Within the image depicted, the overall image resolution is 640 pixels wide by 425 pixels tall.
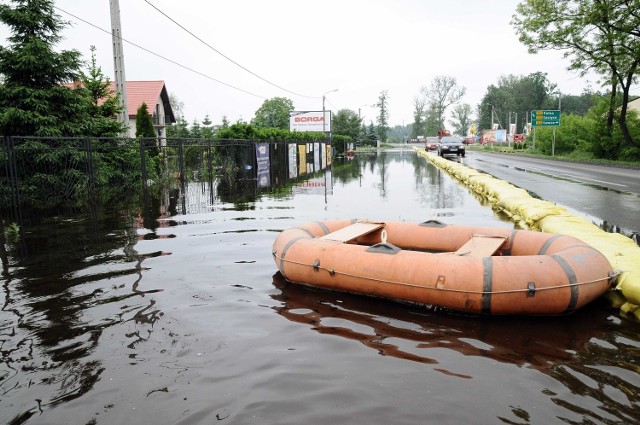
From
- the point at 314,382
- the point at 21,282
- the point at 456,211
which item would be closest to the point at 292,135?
the point at 456,211

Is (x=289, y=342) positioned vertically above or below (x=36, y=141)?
below

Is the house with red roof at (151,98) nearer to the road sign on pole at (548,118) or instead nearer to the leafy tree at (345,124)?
the leafy tree at (345,124)

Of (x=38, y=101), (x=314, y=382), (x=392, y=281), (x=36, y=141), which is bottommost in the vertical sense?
(x=314, y=382)

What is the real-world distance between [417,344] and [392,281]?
0.81m

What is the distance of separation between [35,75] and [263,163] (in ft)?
31.6

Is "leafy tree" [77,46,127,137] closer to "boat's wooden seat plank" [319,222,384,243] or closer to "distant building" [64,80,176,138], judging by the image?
"boat's wooden seat plank" [319,222,384,243]

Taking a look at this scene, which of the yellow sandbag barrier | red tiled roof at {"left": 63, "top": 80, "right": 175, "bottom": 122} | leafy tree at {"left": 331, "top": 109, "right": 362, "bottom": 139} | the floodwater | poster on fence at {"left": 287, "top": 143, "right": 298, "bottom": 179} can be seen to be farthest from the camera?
leafy tree at {"left": 331, "top": 109, "right": 362, "bottom": 139}

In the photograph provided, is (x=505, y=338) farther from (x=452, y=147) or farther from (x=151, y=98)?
(x=151, y=98)

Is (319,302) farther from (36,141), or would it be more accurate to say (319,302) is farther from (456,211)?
(36,141)

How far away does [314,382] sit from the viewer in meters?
3.27

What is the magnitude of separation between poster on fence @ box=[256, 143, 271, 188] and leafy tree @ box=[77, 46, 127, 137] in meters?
5.86

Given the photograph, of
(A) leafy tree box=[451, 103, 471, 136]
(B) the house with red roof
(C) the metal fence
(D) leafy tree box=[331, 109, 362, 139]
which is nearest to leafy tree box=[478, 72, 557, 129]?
(A) leafy tree box=[451, 103, 471, 136]

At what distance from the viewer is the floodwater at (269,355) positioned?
9.58ft

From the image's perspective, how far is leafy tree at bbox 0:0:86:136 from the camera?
12289 millimetres
